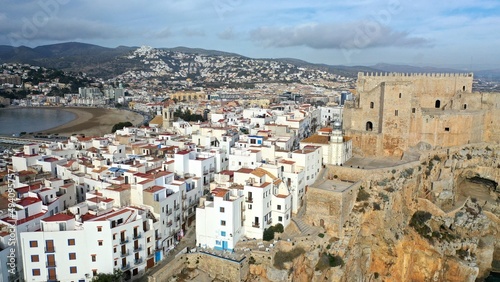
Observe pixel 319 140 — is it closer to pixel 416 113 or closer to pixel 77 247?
pixel 416 113

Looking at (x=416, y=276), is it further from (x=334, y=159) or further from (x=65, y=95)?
(x=65, y=95)

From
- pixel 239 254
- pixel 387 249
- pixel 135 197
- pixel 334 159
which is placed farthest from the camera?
pixel 334 159

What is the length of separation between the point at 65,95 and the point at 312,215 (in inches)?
4234

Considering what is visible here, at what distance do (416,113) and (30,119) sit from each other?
82107mm

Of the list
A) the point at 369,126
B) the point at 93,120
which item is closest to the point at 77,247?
the point at 369,126

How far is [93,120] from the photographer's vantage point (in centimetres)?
7950

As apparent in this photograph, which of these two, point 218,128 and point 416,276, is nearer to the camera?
point 416,276

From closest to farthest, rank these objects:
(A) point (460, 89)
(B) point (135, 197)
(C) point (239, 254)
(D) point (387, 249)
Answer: (C) point (239, 254), (B) point (135, 197), (D) point (387, 249), (A) point (460, 89)

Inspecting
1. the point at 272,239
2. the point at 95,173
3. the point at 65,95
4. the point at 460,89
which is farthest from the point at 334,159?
the point at 65,95

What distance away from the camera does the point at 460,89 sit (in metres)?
29.8

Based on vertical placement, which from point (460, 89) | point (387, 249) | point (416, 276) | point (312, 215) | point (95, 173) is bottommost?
point (416, 276)

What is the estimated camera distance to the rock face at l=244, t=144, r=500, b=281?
817 inches

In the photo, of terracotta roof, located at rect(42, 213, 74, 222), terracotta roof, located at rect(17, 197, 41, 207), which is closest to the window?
terracotta roof, located at rect(42, 213, 74, 222)

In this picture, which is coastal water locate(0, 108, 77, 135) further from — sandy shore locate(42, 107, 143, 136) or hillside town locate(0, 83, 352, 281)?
hillside town locate(0, 83, 352, 281)
